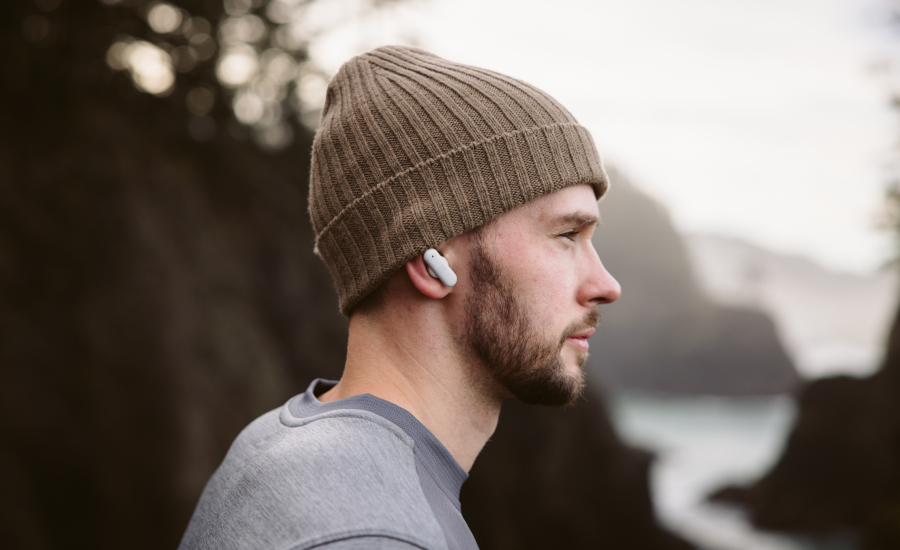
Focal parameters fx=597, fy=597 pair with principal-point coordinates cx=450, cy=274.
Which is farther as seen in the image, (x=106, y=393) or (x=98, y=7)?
(x=98, y=7)

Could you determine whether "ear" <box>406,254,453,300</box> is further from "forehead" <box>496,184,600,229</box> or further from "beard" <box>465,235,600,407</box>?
"forehead" <box>496,184,600,229</box>

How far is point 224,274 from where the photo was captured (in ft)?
25.7

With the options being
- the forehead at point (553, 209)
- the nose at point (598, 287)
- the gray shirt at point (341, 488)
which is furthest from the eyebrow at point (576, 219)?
the gray shirt at point (341, 488)

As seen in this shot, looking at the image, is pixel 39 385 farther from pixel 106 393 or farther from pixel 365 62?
pixel 365 62

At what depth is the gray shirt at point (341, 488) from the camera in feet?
3.96

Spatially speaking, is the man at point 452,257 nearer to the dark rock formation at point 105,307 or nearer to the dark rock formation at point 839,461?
the dark rock formation at point 105,307

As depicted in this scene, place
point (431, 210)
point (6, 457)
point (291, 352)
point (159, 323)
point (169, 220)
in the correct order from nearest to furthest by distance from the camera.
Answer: point (431, 210)
point (6, 457)
point (159, 323)
point (169, 220)
point (291, 352)

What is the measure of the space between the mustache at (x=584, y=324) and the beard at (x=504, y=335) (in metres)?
0.04

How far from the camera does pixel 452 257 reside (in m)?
1.85

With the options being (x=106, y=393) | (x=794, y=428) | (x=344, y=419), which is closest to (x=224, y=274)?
(x=106, y=393)

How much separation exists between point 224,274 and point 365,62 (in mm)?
6371

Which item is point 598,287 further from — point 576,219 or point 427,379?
point 427,379

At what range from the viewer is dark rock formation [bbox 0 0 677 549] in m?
5.62

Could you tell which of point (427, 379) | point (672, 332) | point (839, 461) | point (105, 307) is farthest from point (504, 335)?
point (672, 332)
